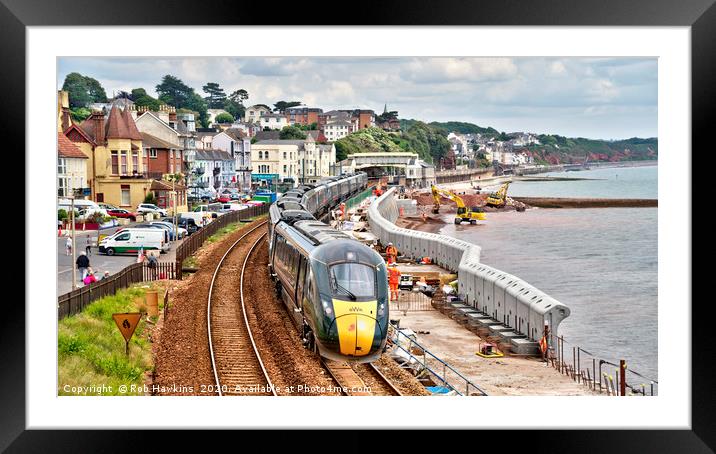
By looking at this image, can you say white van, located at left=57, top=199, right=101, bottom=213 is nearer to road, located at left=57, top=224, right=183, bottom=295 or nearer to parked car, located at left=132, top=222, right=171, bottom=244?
road, located at left=57, top=224, right=183, bottom=295

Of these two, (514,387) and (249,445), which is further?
(514,387)

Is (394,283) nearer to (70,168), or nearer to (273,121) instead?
(273,121)

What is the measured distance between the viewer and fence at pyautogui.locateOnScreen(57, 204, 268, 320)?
41.5ft

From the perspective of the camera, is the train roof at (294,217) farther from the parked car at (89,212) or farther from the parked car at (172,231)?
the parked car at (89,212)

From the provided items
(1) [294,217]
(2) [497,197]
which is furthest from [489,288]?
(2) [497,197]

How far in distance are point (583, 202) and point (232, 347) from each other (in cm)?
3267

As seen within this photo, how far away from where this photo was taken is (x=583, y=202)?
43.0 metres

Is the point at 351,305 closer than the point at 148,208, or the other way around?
the point at 351,305
